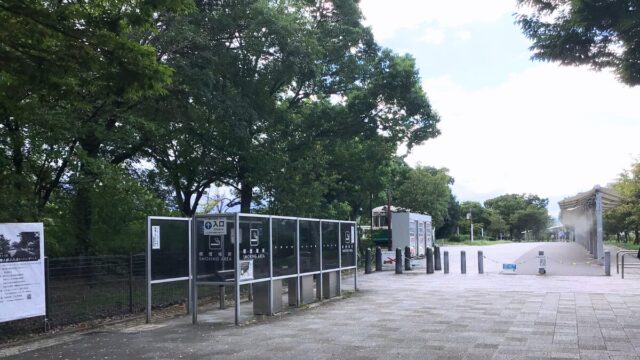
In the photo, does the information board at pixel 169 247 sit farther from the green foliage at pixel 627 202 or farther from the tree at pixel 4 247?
the green foliage at pixel 627 202

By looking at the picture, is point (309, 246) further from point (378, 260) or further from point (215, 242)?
point (378, 260)

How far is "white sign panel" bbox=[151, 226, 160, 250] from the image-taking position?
11009mm

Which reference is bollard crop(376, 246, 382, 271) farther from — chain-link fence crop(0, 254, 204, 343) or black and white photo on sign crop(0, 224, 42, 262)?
black and white photo on sign crop(0, 224, 42, 262)

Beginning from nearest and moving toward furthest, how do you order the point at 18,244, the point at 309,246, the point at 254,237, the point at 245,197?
1. the point at 18,244
2. the point at 254,237
3. the point at 309,246
4. the point at 245,197

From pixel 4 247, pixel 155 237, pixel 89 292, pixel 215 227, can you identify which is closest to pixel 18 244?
pixel 4 247

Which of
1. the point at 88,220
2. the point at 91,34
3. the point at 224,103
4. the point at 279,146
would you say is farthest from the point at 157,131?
the point at 91,34

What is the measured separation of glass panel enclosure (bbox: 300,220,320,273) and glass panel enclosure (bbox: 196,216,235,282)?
2555 millimetres

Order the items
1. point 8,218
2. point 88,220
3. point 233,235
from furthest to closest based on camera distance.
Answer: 1. point 88,220
2. point 233,235
3. point 8,218

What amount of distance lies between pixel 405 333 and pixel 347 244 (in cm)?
675

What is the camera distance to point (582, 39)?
9.61 meters

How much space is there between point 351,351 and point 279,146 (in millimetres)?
12095

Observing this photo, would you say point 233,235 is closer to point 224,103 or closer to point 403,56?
point 224,103

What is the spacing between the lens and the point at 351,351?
787 centimetres

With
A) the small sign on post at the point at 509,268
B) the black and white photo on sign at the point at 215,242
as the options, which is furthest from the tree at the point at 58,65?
the small sign on post at the point at 509,268
